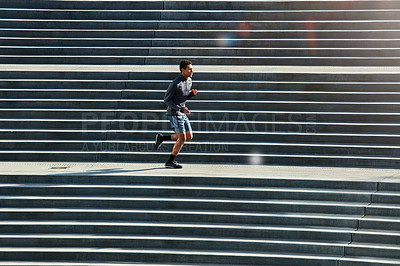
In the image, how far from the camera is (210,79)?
436 inches

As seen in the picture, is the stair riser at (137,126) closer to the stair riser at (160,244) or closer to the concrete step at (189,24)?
the stair riser at (160,244)

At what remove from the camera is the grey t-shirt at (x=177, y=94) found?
8.80 m

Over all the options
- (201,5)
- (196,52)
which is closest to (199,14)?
(201,5)

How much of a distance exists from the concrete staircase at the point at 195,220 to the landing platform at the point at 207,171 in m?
0.21

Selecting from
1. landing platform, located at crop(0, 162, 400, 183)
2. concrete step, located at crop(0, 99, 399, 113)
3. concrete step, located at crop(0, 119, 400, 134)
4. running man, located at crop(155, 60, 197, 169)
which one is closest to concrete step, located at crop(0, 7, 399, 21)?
concrete step, located at crop(0, 99, 399, 113)

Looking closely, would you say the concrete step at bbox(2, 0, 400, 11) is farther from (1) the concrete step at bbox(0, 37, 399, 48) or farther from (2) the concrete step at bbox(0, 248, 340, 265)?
(2) the concrete step at bbox(0, 248, 340, 265)

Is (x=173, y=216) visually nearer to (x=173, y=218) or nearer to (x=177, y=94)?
(x=173, y=218)

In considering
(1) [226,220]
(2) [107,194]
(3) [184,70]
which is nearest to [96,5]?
(3) [184,70]

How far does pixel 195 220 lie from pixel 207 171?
4.12 ft

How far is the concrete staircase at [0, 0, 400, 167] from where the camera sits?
9875 mm

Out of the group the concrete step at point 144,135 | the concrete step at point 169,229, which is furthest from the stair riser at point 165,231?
the concrete step at point 144,135

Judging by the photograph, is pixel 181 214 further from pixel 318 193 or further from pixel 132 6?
pixel 132 6

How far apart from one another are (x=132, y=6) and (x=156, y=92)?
3682 millimetres

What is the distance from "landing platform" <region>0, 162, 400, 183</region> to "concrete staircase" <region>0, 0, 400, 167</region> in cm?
30
